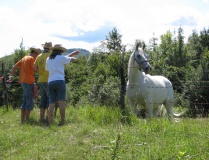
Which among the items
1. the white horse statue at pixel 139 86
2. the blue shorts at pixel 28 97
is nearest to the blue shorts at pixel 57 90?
the blue shorts at pixel 28 97

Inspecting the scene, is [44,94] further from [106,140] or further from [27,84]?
[106,140]

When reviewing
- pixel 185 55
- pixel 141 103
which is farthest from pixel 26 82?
pixel 185 55

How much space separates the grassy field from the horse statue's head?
1695 mm

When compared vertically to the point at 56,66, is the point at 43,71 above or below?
below

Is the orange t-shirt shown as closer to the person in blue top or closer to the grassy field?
the person in blue top

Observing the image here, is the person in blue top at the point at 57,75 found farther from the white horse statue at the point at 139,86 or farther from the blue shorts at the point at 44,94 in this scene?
the white horse statue at the point at 139,86

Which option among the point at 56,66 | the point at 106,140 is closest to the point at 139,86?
the point at 56,66

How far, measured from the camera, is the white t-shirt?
7.56m

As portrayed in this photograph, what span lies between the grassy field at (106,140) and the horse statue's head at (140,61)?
66.8 inches

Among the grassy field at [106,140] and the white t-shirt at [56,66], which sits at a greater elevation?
the white t-shirt at [56,66]

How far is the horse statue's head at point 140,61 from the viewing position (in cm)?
880

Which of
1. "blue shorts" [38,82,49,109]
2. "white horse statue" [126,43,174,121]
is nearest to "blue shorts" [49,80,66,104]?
"blue shorts" [38,82,49,109]

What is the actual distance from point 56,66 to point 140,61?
7.94 feet

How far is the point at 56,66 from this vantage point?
755 centimetres
